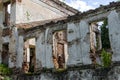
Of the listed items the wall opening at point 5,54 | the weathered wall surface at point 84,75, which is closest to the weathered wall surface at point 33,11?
the wall opening at point 5,54

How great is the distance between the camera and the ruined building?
487 inches

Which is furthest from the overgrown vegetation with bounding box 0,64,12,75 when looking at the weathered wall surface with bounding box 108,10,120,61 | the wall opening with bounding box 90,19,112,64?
the weathered wall surface with bounding box 108,10,120,61

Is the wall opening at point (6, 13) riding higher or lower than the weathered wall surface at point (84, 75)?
higher

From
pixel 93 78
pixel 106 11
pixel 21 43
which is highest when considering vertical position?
pixel 106 11

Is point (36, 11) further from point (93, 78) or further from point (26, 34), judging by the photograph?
point (93, 78)

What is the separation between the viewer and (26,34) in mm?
16578

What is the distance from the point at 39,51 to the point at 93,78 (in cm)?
449

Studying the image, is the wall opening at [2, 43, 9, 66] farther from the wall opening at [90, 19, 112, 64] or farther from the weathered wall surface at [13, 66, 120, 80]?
the wall opening at [90, 19, 112, 64]

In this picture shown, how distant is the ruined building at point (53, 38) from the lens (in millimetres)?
12367

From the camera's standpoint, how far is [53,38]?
49.5 ft

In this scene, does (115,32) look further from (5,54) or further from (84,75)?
(5,54)

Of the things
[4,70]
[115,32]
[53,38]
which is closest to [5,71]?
[4,70]

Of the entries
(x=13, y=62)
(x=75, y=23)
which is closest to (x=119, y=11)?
(x=75, y=23)

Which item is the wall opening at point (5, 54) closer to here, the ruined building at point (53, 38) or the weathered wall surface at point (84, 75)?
the ruined building at point (53, 38)
